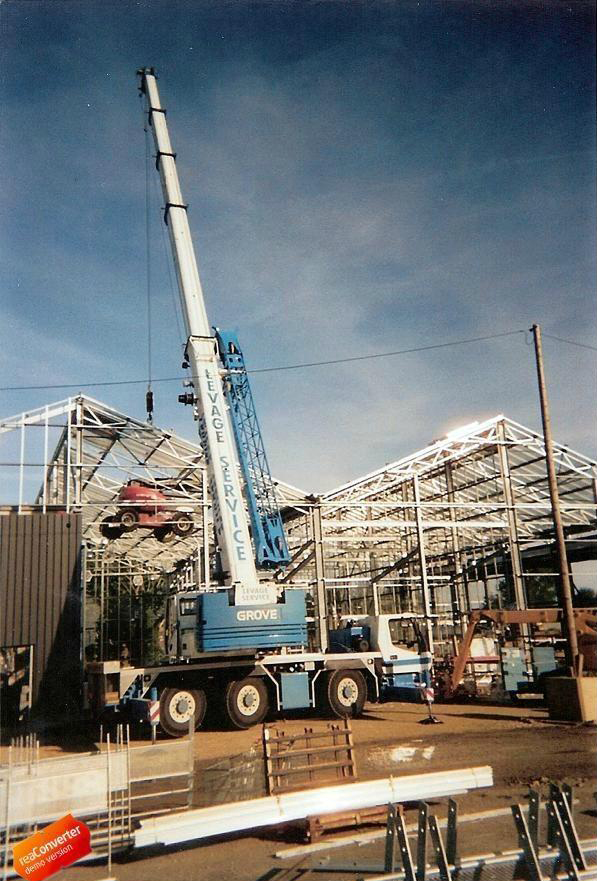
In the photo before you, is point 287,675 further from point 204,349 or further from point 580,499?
point 580,499

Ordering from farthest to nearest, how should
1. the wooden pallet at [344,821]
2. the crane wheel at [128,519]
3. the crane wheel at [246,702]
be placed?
the crane wheel at [128,519]
the crane wheel at [246,702]
the wooden pallet at [344,821]

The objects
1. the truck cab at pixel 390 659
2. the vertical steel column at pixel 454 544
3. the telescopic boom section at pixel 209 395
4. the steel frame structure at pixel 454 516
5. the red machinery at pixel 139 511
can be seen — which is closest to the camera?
the telescopic boom section at pixel 209 395

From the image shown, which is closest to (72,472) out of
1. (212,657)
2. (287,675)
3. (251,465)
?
(251,465)

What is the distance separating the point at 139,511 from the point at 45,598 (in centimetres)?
466

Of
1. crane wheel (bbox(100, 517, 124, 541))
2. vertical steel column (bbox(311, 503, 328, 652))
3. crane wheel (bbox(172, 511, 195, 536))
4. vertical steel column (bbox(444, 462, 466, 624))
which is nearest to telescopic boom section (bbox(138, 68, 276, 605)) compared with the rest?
crane wheel (bbox(172, 511, 195, 536))

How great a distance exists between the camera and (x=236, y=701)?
1577 cm

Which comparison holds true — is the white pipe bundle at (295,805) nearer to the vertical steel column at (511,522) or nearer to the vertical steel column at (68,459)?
the vertical steel column at (68,459)

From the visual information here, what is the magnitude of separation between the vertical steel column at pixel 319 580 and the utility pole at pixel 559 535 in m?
7.36

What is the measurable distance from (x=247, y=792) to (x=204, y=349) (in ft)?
32.7

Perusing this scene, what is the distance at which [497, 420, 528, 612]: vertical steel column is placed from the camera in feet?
81.2

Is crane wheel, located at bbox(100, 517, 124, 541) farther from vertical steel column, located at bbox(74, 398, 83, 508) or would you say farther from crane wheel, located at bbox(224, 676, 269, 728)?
crane wheel, located at bbox(224, 676, 269, 728)

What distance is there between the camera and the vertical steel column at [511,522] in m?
24.8

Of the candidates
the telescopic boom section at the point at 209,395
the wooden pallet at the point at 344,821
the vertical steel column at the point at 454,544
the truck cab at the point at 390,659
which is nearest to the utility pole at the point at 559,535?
the truck cab at the point at 390,659

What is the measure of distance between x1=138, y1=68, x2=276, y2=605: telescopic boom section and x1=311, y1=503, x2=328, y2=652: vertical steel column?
6.60m
